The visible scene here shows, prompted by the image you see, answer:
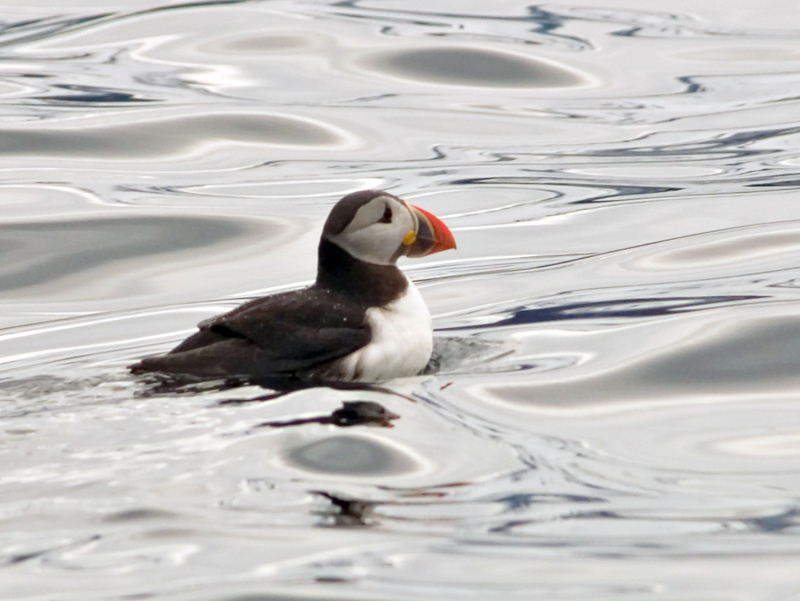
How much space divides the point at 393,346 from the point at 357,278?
16.8 inches

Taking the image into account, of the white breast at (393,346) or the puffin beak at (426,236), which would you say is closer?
the white breast at (393,346)

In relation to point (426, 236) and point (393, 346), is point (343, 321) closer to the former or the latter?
point (393, 346)

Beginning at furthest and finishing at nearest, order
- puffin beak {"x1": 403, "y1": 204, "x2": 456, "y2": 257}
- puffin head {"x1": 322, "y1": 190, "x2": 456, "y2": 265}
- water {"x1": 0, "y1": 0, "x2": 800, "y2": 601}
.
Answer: puffin beak {"x1": 403, "y1": 204, "x2": 456, "y2": 257} < puffin head {"x1": 322, "y1": 190, "x2": 456, "y2": 265} < water {"x1": 0, "y1": 0, "x2": 800, "y2": 601}

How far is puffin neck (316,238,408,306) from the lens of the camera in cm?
637

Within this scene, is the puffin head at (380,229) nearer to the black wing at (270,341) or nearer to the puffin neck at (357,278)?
the puffin neck at (357,278)

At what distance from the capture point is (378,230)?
6391 millimetres

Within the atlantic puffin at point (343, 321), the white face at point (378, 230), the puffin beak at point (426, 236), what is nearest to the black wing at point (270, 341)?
the atlantic puffin at point (343, 321)

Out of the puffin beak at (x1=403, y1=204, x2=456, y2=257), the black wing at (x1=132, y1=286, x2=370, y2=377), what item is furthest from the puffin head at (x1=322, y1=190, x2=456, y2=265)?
the black wing at (x1=132, y1=286, x2=370, y2=377)

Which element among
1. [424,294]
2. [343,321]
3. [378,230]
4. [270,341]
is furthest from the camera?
[424,294]

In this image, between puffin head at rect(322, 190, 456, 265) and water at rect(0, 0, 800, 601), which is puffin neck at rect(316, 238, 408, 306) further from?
water at rect(0, 0, 800, 601)

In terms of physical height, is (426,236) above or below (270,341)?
above

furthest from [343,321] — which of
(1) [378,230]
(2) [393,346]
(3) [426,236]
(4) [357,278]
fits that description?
(3) [426,236]

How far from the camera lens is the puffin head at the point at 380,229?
6359mm

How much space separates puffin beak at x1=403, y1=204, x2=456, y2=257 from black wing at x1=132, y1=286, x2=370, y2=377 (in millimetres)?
555
